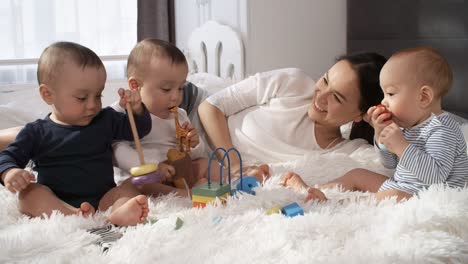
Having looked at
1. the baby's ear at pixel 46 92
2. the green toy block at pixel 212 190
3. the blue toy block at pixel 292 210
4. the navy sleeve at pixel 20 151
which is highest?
the baby's ear at pixel 46 92

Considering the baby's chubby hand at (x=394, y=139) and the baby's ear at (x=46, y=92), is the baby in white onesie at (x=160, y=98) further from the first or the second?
the baby's chubby hand at (x=394, y=139)

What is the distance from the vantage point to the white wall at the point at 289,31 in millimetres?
2209

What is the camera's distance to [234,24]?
7.65 ft

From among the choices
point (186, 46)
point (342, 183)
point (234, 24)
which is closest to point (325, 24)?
point (234, 24)

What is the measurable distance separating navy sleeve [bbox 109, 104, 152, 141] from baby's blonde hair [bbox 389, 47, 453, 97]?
638mm

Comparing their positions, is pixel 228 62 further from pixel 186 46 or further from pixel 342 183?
pixel 342 183

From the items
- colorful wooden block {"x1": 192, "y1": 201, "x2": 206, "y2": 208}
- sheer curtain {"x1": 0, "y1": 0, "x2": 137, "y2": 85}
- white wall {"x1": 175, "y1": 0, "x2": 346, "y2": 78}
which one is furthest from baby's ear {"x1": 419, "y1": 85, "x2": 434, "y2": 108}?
sheer curtain {"x1": 0, "y1": 0, "x2": 137, "y2": 85}

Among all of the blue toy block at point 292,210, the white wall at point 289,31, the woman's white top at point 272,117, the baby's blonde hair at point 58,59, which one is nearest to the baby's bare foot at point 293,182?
the blue toy block at point 292,210

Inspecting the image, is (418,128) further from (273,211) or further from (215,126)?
(215,126)

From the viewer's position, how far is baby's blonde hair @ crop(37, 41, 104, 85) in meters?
1.18

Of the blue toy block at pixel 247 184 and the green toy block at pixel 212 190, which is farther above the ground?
the green toy block at pixel 212 190

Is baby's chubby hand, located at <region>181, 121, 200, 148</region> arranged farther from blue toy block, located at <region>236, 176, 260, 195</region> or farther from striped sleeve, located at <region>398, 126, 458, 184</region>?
striped sleeve, located at <region>398, 126, 458, 184</region>

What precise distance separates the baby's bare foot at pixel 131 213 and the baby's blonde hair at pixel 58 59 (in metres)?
0.37

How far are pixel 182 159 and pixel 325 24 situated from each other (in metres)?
1.26
